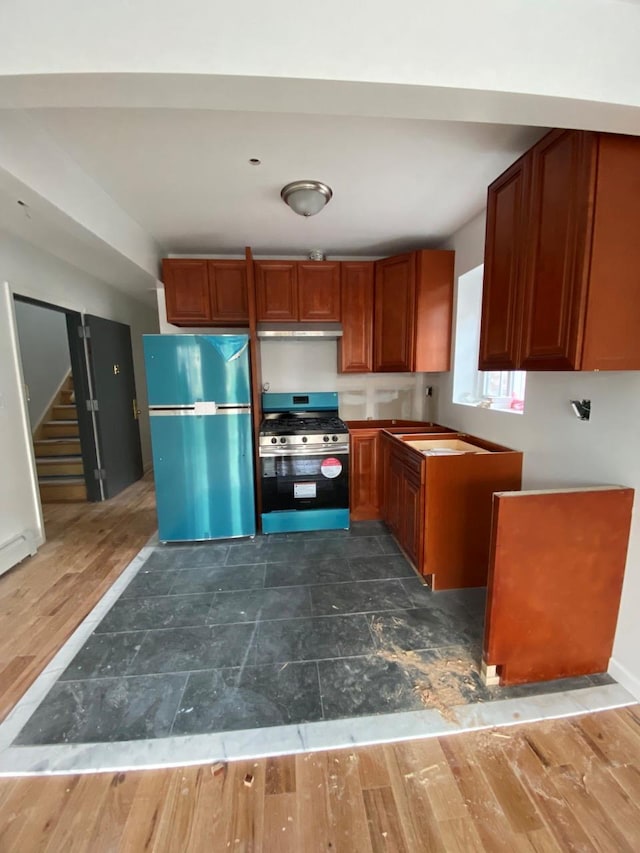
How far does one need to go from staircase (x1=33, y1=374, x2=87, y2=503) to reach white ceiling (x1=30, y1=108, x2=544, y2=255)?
A: 2741mm

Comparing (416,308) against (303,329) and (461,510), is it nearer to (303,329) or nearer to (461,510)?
(303,329)

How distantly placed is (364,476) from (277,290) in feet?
5.83

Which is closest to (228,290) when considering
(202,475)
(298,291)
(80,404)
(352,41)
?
(298,291)

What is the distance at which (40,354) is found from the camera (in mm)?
4430

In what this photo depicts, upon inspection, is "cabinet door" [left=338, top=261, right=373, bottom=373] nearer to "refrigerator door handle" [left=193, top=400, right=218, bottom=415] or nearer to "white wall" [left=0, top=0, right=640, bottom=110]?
"refrigerator door handle" [left=193, top=400, right=218, bottom=415]

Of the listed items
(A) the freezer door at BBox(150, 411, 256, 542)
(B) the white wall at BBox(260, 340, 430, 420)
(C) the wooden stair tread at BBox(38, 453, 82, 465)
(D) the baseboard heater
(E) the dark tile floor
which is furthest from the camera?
(C) the wooden stair tread at BBox(38, 453, 82, 465)

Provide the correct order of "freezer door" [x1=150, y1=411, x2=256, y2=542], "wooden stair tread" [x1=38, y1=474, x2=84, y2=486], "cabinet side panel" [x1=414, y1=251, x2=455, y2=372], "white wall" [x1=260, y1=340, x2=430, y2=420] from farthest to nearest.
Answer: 1. "wooden stair tread" [x1=38, y1=474, x2=84, y2=486]
2. "white wall" [x1=260, y1=340, x2=430, y2=420]
3. "cabinet side panel" [x1=414, y1=251, x2=455, y2=372]
4. "freezer door" [x1=150, y1=411, x2=256, y2=542]

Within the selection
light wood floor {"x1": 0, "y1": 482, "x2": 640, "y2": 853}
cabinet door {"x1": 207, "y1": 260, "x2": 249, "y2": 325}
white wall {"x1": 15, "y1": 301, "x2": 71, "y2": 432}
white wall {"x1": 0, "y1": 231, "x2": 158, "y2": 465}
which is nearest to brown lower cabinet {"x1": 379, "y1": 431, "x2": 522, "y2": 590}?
light wood floor {"x1": 0, "y1": 482, "x2": 640, "y2": 853}

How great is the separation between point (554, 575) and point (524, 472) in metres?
0.75

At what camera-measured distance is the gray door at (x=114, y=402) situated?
12.0 ft

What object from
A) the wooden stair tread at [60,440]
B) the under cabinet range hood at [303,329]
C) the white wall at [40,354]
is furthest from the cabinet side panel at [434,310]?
the white wall at [40,354]

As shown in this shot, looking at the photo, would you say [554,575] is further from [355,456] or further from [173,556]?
[173,556]

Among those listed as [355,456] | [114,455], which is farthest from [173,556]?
[114,455]

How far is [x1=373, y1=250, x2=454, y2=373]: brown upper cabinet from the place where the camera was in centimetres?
277
